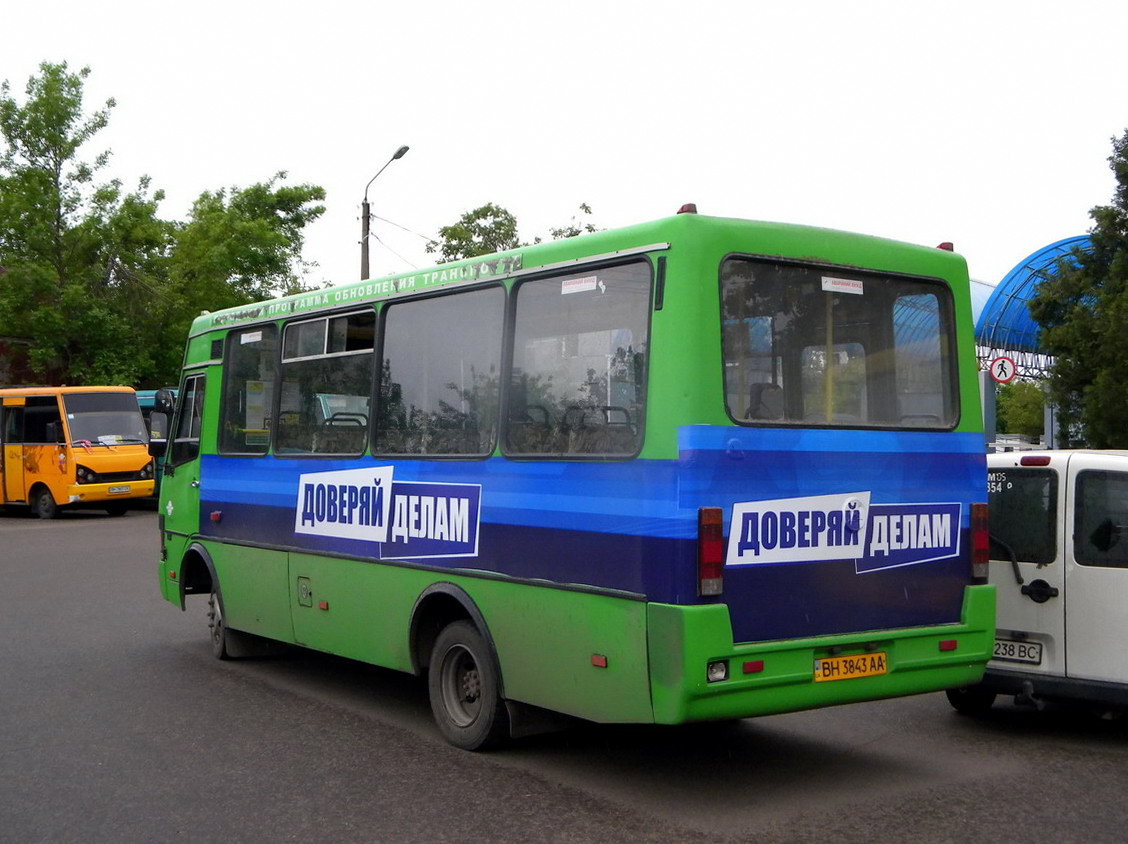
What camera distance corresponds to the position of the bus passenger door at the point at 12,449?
91.4 feet

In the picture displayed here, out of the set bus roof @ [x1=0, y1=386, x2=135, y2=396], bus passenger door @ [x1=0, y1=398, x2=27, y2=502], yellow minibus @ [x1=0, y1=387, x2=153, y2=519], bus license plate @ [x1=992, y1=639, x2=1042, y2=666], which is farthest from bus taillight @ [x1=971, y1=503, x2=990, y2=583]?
bus passenger door @ [x1=0, y1=398, x2=27, y2=502]

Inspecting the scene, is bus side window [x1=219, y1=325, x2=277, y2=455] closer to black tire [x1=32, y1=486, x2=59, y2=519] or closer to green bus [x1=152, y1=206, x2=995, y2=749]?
green bus [x1=152, y1=206, x2=995, y2=749]

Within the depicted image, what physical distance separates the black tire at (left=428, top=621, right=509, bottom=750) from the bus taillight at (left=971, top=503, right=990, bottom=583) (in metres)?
2.58

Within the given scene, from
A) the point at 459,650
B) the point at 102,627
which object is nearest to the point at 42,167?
the point at 102,627

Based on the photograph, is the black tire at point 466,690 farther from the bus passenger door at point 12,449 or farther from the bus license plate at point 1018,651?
the bus passenger door at point 12,449

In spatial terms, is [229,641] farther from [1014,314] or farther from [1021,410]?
[1021,410]

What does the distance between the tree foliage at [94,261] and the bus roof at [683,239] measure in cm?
3015

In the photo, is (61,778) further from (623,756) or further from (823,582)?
(823,582)

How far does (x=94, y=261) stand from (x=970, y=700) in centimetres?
3372

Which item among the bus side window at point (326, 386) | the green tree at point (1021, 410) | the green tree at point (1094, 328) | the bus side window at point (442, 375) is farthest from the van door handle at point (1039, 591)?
the green tree at point (1021, 410)

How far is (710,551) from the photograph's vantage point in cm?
583

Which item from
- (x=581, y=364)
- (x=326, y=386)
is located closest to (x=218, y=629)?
(x=326, y=386)

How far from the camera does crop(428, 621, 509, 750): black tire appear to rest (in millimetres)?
7047

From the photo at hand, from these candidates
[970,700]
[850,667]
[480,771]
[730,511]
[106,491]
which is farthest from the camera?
[106,491]
